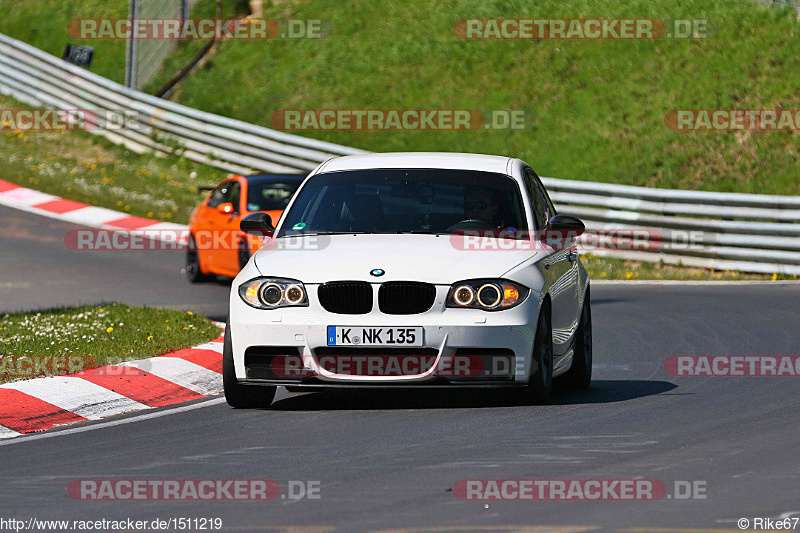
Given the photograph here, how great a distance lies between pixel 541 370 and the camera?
9.01 metres

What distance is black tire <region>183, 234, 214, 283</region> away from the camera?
61.3 ft

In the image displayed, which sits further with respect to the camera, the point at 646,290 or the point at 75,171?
the point at 75,171

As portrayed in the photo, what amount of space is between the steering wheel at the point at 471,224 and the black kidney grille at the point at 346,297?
1027 mm

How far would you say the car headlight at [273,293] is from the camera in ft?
28.9

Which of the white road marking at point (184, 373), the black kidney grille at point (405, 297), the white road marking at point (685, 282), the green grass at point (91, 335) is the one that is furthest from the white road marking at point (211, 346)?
the white road marking at point (685, 282)

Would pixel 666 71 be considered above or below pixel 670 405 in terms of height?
above

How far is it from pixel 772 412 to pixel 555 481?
270cm

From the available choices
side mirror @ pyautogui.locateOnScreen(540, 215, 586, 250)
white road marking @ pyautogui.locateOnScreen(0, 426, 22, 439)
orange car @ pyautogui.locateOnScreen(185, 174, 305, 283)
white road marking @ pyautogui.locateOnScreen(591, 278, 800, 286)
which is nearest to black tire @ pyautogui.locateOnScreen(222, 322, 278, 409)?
white road marking @ pyautogui.locateOnScreen(0, 426, 22, 439)

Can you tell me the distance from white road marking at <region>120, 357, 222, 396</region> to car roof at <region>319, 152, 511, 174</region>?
66.6 inches

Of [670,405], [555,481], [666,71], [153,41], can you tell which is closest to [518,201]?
[670,405]

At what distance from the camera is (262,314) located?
884 cm

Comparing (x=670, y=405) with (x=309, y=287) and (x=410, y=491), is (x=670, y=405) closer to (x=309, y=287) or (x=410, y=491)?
(x=309, y=287)

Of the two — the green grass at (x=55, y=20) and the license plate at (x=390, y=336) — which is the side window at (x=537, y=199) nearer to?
the license plate at (x=390, y=336)

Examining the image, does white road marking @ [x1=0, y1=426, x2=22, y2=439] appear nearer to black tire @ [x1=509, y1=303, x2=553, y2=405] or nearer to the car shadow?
the car shadow
